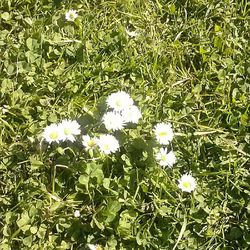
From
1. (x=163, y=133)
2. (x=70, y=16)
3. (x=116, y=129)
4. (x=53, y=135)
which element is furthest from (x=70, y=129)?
(x=70, y=16)

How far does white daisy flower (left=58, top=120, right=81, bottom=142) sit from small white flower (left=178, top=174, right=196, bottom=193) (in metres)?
0.44

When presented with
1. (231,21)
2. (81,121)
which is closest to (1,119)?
(81,121)

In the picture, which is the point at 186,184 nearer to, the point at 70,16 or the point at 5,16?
the point at 70,16

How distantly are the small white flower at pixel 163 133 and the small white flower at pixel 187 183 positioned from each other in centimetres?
15

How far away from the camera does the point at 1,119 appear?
7.61 feet

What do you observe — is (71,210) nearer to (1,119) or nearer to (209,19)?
(1,119)

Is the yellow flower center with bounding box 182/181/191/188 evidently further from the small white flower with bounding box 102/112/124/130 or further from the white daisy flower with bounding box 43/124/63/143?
the white daisy flower with bounding box 43/124/63/143

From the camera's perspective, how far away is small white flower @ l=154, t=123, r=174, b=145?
2291mm

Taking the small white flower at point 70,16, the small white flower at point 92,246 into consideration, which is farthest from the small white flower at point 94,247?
the small white flower at point 70,16

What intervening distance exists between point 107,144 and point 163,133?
25 cm

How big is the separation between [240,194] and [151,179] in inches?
14.5

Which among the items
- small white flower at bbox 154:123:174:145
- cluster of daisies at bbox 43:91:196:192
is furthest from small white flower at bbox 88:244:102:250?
small white flower at bbox 154:123:174:145

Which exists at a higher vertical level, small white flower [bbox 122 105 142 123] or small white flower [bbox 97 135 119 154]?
small white flower [bbox 122 105 142 123]

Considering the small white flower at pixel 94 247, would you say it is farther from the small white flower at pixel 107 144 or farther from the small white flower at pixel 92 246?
the small white flower at pixel 107 144
